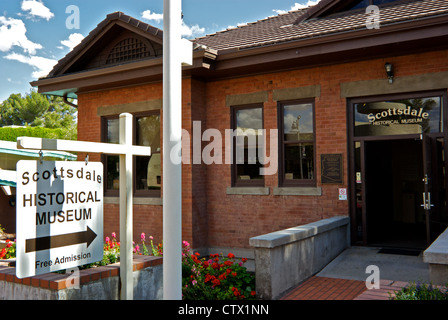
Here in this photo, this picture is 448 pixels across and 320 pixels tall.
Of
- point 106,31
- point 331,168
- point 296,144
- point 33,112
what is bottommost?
point 331,168

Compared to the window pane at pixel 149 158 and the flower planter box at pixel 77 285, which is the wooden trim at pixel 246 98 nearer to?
the window pane at pixel 149 158

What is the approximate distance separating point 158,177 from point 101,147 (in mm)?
7137

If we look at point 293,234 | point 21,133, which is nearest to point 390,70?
point 293,234

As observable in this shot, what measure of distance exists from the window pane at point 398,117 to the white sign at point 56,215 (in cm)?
655

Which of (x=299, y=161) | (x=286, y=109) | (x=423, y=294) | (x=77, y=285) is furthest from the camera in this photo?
(x=286, y=109)

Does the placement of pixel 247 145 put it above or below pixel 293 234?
above

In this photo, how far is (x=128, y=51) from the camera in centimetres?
1103

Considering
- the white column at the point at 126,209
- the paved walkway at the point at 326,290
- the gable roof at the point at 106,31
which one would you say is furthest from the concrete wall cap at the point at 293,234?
the gable roof at the point at 106,31

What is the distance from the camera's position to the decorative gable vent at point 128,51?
35.1 feet

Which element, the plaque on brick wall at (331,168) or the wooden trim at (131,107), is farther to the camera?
the wooden trim at (131,107)

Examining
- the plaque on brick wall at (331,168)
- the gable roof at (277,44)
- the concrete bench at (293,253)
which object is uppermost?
the gable roof at (277,44)

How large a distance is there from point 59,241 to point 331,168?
22.0 ft

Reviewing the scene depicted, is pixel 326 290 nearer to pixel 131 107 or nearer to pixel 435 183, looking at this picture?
pixel 435 183

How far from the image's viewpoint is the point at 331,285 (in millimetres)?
6707
